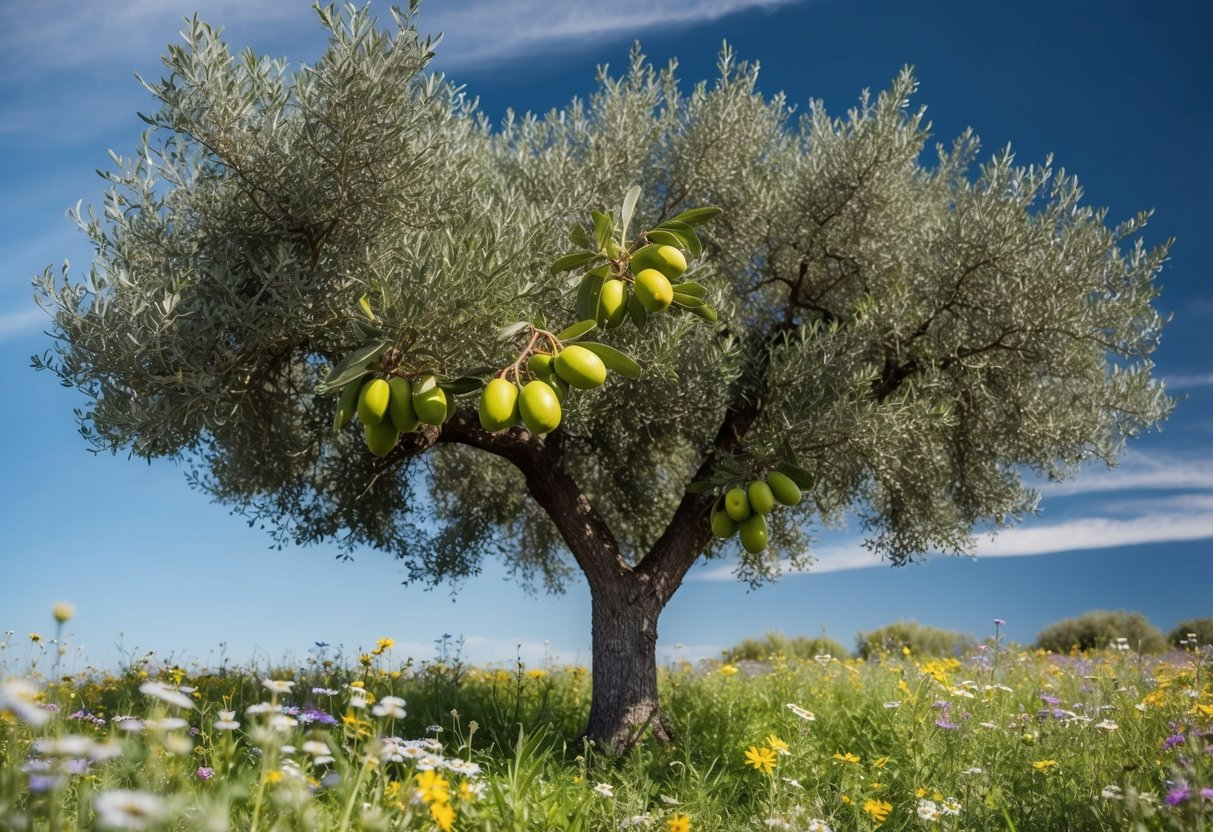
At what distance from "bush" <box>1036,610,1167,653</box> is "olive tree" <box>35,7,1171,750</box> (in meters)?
16.4

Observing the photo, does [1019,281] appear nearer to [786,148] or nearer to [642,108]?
[786,148]

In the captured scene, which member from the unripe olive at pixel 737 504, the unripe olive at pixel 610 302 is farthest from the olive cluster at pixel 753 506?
the unripe olive at pixel 610 302

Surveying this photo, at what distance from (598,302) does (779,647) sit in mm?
22319

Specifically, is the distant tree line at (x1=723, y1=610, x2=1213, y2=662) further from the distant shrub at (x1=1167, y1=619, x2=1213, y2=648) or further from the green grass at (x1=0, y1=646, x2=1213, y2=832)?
the green grass at (x1=0, y1=646, x2=1213, y2=832)

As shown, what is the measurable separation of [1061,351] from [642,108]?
5859 mm

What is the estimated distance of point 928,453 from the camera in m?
10.8

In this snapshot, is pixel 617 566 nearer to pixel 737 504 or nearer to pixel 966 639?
pixel 737 504

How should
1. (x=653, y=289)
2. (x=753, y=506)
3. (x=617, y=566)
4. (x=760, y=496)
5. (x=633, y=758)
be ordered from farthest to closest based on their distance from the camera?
(x=617, y=566) → (x=633, y=758) → (x=753, y=506) → (x=760, y=496) → (x=653, y=289)

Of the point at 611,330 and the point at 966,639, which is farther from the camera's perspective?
the point at 966,639

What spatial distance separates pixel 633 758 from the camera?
8.02 metres

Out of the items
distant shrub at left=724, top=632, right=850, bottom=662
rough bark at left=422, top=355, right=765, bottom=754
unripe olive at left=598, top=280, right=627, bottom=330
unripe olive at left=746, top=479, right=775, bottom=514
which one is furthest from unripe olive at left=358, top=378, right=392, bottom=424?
distant shrub at left=724, top=632, right=850, bottom=662

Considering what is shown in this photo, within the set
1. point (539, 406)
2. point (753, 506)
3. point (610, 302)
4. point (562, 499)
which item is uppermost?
point (610, 302)

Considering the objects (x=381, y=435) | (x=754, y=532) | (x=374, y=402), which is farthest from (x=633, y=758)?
(x=374, y=402)

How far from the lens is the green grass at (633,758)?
3.97 metres
